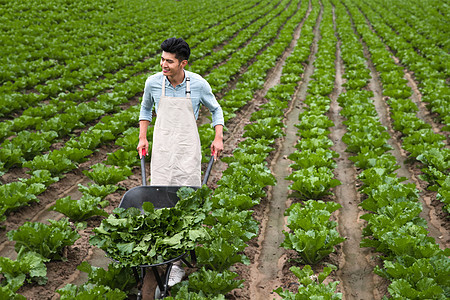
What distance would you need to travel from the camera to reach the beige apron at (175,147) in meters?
4.02

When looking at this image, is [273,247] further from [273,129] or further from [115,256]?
[273,129]

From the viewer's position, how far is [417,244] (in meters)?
4.06

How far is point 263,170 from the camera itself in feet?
20.1

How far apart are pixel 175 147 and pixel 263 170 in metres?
2.41

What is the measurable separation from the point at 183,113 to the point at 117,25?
752 inches

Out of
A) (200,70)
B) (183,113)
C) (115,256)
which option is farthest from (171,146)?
(200,70)

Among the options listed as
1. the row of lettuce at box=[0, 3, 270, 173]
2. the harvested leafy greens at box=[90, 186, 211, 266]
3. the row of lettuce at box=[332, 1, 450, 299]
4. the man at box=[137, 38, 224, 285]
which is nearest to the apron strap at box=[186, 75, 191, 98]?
the man at box=[137, 38, 224, 285]

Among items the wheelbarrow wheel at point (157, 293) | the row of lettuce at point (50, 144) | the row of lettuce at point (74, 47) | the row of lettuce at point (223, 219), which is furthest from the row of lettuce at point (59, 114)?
the wheelbarrow wheel at point (157, 293)

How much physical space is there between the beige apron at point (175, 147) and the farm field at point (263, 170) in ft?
2.34

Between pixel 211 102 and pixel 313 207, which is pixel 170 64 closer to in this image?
pixel 211 102

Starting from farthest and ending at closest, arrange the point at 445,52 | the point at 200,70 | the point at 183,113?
the point at 445,52, the point at 200,70, the point at 183,113

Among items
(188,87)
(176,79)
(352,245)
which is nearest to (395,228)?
(352,245)

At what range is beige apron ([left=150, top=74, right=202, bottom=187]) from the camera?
4016mm

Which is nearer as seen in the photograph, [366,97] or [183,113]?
[183,113]
